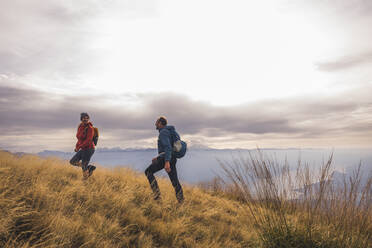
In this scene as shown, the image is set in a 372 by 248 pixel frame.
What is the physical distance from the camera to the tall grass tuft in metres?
2.72

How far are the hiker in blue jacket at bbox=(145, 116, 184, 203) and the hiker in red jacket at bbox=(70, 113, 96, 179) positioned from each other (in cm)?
210

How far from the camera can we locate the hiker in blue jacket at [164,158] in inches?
169

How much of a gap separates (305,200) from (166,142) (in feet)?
9.33

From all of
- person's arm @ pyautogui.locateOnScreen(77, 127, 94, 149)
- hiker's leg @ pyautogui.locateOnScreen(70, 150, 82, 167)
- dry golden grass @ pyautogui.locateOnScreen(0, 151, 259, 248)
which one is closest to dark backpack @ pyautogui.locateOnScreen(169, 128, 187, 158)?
dry golden grass @ pyautogui.locateOnScreen(0, 151, 259, 248)

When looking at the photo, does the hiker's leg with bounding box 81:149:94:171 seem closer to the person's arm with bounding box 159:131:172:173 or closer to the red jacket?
the red jacket

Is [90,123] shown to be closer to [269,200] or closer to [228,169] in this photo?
[228,169]

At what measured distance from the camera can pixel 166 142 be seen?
171 inches

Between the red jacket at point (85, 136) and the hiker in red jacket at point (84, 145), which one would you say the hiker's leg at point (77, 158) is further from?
the red jacket at point (85, 136)

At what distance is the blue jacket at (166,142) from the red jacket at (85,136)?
7.56ft

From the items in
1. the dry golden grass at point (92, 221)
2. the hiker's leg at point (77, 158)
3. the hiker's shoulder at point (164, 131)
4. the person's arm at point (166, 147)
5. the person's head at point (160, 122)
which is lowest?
the dry golden grass at point (92, 221)

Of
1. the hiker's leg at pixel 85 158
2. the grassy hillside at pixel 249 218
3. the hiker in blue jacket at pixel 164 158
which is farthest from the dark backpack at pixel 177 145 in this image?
the hiker's leg at pixel 85 158

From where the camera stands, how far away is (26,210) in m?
2.78

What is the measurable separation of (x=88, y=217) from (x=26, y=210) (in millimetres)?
875

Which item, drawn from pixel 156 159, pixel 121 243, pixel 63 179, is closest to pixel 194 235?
pixel 121 243
